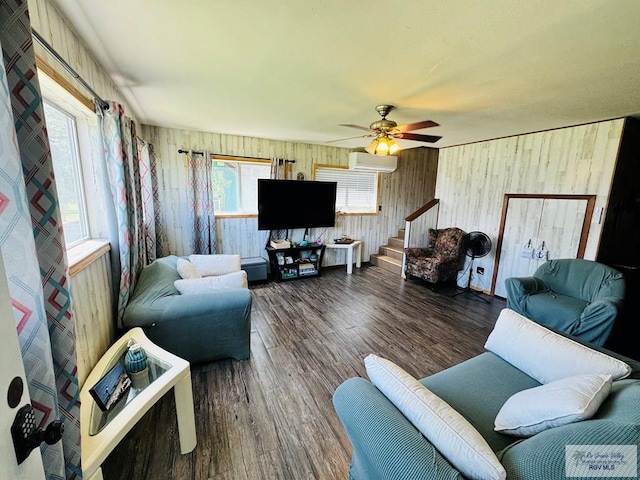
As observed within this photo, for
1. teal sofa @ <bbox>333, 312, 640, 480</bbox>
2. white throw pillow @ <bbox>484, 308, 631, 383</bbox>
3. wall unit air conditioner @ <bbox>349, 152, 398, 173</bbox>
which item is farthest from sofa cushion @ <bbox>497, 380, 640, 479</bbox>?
wall unit air conditioner @ <bbox>349, 152, 398, 173</bbox>

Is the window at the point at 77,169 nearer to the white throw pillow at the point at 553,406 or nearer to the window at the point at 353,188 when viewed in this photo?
the white throw pillow at the point at 553,406

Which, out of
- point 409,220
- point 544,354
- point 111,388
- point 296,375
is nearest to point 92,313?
point 111,388

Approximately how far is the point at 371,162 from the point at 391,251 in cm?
189

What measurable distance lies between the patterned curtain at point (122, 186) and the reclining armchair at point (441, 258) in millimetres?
3939

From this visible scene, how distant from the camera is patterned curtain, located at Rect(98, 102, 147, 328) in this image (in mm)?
1874

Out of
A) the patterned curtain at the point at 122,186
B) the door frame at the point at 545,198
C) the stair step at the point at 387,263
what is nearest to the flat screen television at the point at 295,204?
the stair step at the point at 387,263

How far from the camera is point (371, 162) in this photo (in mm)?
4871

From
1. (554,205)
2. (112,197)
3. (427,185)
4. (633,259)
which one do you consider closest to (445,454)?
(112,197)

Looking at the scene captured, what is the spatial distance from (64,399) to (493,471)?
145 cm

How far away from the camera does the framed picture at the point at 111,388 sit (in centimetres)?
131

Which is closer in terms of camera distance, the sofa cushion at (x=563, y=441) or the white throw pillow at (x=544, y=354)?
the sofa cushion at (x=563, y=441)

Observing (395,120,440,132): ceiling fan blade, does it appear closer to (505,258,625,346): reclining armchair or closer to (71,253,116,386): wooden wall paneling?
(505,258,625,346): reclining armchair

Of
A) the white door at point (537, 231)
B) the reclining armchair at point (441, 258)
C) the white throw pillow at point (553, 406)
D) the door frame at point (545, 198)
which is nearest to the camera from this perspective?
the white throw pillow at point (553, 406)

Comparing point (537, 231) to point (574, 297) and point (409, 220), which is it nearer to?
point (574, 297)
